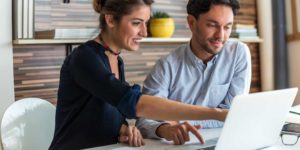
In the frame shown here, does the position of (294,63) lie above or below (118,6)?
below

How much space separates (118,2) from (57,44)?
38.3 inches

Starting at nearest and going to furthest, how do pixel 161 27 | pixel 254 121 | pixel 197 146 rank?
pixel 254 121 → pixel 197 146 → pixel 161 27

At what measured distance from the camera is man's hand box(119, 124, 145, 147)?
126 cm

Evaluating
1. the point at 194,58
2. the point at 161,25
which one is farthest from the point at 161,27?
the point at 194,58

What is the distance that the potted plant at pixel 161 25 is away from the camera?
245 centimetres

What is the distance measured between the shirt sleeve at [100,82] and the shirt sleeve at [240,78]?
0.55 metres

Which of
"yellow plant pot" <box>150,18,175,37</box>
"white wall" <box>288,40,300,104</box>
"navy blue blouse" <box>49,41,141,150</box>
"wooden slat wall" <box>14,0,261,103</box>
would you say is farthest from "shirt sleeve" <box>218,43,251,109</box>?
"white wall" <box>288,40,300,104</box>

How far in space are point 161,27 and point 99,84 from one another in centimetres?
129

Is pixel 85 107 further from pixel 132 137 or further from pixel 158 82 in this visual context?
pixel 158 82

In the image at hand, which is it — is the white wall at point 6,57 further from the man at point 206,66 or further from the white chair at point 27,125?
the man at point 206,66

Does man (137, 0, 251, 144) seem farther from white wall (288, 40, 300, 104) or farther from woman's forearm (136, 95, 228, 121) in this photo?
white wall (288, 40, 300, 104)

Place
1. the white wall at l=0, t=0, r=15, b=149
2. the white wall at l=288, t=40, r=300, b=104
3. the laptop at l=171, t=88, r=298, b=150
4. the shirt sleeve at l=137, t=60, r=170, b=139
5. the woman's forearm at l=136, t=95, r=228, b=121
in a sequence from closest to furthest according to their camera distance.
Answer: the laptop at l=171, t=88, r=298, b=150 → the woman's forearm at l=136, t=95, r=228, b=121 → the shirt sleeve at l=137, t=60, r=170, b=139 → the white wall at l=0, t=0, r=15, b=149 → the white wall at l=288, t=40, r=300, b=104

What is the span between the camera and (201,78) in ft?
5.25

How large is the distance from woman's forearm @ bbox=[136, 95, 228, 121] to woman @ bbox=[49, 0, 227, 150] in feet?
0.35
